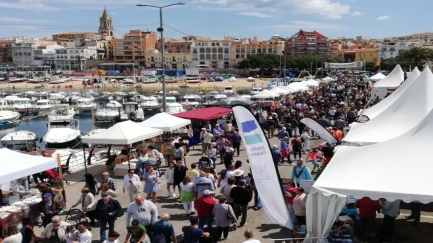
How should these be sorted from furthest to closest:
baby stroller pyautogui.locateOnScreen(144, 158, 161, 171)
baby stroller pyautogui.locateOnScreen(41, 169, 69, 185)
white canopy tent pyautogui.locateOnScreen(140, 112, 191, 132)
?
1. white canopy tent pyautogui.locateOnScreen(140, 112, 191, 132)
2. baby stroller pyautogui.locateOnScreen(144, 158, 161, 171)
3. baby stroller pyautogui.locateOnScreen(41, 169, 69, 185)

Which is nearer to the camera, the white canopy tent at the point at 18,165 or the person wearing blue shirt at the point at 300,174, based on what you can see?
the white canopy tent at the point at 18,165

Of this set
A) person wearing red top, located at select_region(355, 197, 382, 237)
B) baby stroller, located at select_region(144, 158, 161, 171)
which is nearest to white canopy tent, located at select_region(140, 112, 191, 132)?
baby stroller, located at select_region(144, 158, 161, 171)

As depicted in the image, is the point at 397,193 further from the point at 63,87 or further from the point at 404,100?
the point at 63,87

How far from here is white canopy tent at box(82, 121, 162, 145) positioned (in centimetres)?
1434

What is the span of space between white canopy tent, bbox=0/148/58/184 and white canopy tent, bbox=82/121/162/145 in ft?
12.0

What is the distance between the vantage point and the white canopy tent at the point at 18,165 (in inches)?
369

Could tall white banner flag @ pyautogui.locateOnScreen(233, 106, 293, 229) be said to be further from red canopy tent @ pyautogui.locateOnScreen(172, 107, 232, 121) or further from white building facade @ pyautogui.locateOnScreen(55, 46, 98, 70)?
white building facade @ pyautogui.locateOnScreen(55, 46, 98, 70)

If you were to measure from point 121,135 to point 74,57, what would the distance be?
482ft

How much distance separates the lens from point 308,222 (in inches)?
291

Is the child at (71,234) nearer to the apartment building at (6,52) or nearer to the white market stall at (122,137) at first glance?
the white market stall at (122,137)

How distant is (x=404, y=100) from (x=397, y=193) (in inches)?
292

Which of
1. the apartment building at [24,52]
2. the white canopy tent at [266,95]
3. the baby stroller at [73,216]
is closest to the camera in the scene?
the baby stroller at [73,216]

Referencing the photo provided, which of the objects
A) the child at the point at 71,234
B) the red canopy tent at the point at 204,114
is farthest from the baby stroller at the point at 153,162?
the red canopy tent at the point at 204,114

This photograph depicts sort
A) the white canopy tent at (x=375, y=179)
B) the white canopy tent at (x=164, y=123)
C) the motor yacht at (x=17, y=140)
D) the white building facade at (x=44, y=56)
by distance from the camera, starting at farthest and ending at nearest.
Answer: the white building facade at (x=44, y=56) → the motor yacht at (x=17, y=140) → the white canopy tent at (x=164, y=123) → the white canopy tent at (x=375, y=179)
